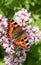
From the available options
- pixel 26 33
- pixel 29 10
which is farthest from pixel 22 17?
pixel 29 10

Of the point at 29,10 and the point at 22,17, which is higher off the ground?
the point at 22,17

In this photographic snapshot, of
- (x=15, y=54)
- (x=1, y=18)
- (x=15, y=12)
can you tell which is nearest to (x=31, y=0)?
(x=15, y=12)

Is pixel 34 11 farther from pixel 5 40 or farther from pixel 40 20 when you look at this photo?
pixel 5 40

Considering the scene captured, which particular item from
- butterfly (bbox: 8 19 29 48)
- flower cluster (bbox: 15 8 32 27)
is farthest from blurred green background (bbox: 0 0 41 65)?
butterfly (bbox: 8 19 29 48)

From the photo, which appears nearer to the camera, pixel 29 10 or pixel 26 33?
pixel 26 33

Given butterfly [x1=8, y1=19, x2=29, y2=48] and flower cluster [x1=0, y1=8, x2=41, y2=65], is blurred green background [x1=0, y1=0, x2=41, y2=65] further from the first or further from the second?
butterfly [x1=8, y1=19, x2=29, y2=48]

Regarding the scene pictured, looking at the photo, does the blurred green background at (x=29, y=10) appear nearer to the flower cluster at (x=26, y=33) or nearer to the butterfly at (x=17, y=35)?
the flower cluster at (x=26, y=33)

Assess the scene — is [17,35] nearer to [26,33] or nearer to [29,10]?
[26,33]
